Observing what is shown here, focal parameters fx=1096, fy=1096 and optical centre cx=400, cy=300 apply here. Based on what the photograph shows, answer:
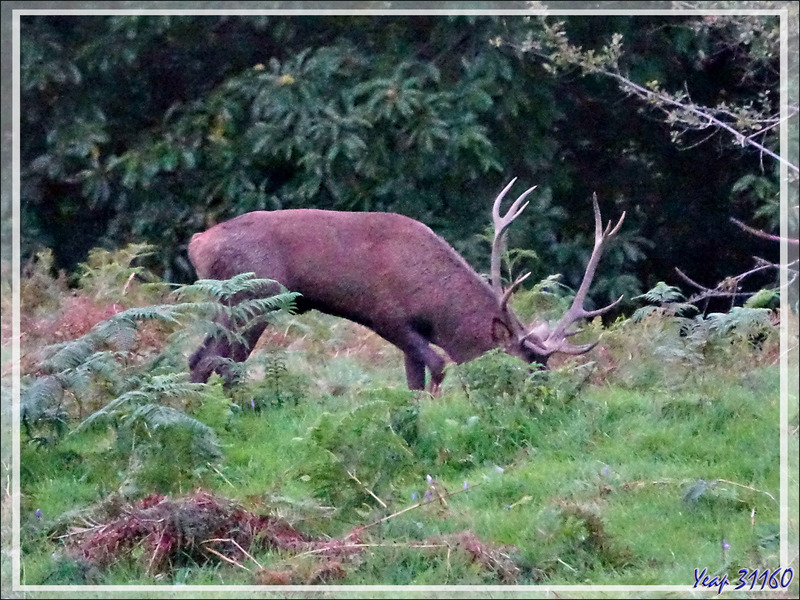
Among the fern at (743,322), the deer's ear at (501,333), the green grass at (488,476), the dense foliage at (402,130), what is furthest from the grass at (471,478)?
the dense foliage at (402,130)

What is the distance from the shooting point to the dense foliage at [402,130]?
628 cm

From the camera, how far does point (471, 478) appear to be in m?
5.01

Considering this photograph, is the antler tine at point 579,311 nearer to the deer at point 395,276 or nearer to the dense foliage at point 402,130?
the deer at point 395,276

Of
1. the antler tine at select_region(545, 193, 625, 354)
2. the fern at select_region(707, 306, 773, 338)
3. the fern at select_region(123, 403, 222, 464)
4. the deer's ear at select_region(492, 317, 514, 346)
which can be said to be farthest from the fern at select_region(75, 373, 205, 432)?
the fern at select_region(707, 306, 773, 338)

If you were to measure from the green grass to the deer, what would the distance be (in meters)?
1.16

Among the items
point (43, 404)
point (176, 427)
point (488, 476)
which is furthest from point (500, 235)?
point (43, 404)

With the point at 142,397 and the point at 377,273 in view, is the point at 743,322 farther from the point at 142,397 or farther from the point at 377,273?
the point at 142,397

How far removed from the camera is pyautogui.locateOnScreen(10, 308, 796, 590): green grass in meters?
4.41

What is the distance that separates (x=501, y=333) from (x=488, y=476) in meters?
2.14

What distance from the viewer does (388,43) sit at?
6180 millimetres

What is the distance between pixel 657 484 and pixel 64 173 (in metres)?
4.59

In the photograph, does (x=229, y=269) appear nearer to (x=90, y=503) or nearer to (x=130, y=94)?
(x=130, y=94)

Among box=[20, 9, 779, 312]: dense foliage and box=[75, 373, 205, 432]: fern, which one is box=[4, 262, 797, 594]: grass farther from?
box=[20, 9, 779, 312]: dense foliage

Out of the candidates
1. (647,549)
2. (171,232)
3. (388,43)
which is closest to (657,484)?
(647,549)
